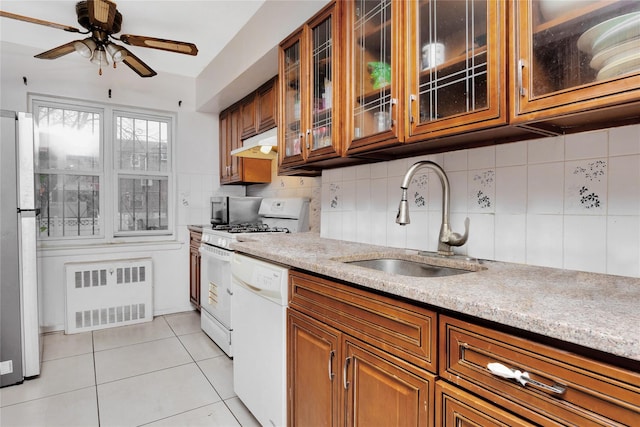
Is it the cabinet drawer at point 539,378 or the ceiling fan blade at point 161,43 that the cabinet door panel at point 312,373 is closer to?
the cabinet drawer at point 539,378

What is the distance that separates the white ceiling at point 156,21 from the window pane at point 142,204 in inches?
49.4

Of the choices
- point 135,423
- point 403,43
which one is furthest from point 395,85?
point 135,423

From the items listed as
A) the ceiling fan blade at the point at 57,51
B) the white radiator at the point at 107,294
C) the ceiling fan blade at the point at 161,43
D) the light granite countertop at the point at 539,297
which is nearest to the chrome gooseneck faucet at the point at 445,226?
the light granite countertop at the point at 539,297

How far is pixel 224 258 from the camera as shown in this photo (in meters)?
2.60

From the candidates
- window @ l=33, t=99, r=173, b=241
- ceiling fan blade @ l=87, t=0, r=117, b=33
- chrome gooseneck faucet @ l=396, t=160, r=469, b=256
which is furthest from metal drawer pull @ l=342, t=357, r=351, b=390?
window @ l=33, t=99, r=173, b=241

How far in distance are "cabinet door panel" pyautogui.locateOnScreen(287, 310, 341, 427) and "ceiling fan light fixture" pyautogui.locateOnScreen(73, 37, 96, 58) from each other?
220cm

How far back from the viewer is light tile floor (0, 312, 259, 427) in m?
1.86

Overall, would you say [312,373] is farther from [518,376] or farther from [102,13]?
[102,13]

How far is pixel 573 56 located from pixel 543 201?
1.71ft

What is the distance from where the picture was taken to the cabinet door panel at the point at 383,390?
0.90 m

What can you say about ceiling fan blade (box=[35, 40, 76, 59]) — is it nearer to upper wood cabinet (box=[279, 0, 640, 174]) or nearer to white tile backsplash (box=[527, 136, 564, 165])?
upper wood cabinet (box=[279, 0, 640, 174])

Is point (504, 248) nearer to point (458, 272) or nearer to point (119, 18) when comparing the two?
point (458, 272)

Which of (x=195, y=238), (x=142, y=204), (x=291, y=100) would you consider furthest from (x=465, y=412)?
(x=142, y=204)

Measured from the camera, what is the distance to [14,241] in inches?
84.2
